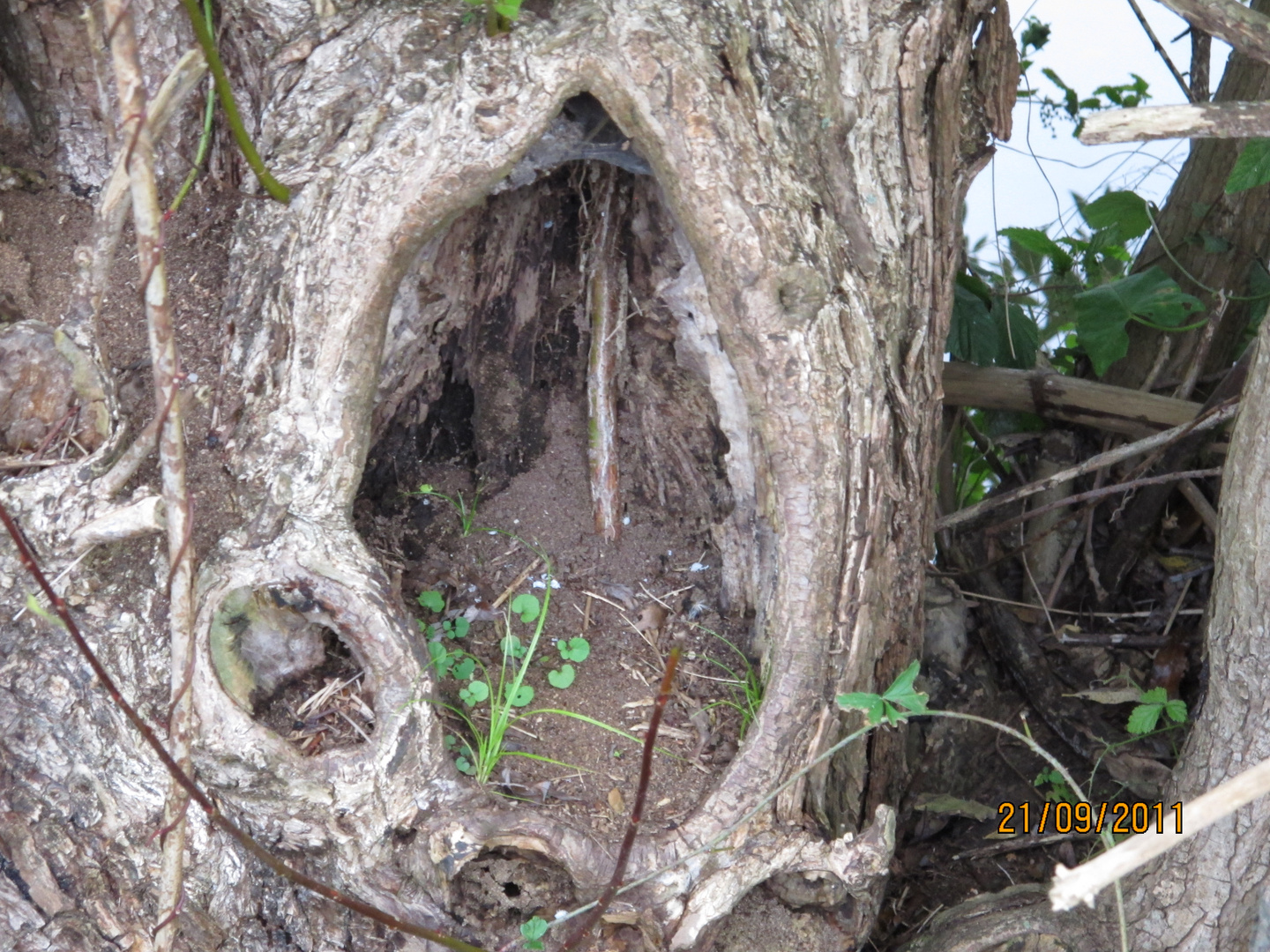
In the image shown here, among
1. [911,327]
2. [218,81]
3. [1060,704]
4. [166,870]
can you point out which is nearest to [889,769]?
[1060,704]

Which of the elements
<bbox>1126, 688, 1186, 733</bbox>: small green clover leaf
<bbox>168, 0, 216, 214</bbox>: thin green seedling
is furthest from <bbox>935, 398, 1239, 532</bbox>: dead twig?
<bbox>168, 0, 216, 214</bbox>: thin green seedling

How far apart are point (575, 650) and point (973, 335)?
1377 millimetres

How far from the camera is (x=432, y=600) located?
1.76m

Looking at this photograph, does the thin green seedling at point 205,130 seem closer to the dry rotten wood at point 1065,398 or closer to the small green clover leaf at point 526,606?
the small green clover leaf at point 526,606

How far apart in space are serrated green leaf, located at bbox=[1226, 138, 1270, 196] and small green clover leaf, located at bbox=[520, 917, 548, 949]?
1.66 metres

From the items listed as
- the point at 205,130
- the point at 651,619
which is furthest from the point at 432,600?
the point at 205,130

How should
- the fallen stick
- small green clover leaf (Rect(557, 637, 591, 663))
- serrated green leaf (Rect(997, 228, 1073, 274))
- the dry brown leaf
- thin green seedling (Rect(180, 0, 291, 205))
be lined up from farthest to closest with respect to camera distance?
serrated green leaf (Rect(997, 228, 1073, 274)) → the dry brown leaf → small green clover leaf (Rect(557, 637, 591, 663)) → thin green seedling (Rect(180, 0, 291, 205)) → the fallen stick

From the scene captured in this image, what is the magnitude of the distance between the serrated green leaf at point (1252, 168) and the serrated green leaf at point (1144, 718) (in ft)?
3.20

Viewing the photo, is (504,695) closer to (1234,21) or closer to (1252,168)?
(1234,21)

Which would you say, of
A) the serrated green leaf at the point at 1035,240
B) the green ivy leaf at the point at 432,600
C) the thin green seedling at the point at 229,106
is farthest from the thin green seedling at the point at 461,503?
the serrated green leaf at the point at 1035,240

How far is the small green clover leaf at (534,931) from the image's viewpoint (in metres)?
1.40

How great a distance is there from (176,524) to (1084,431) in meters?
2.19

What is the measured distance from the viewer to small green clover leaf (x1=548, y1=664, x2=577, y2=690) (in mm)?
1710

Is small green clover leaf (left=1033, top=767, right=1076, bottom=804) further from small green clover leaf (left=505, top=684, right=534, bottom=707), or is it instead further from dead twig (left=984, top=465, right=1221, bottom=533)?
small green clover leaf (left=505, top=684, right=534, bottom=707)
